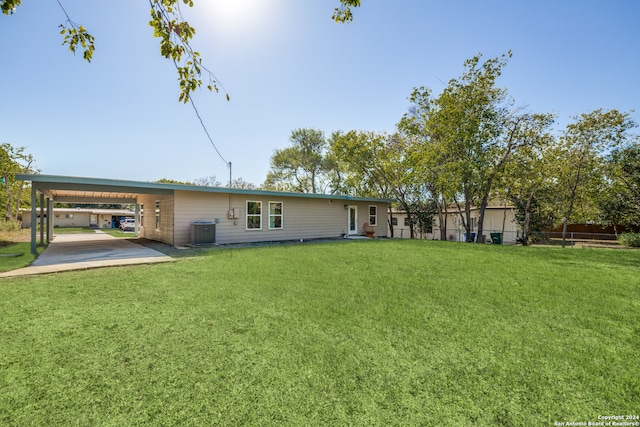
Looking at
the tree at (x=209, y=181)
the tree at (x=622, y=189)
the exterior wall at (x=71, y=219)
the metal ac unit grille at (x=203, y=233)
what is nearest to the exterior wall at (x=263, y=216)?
the metal ac unit grille at (x=203, y=233)

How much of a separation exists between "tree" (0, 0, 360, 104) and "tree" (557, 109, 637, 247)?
18.3m

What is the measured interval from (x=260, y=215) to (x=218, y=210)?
181cm

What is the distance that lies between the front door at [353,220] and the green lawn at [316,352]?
10.9 metres

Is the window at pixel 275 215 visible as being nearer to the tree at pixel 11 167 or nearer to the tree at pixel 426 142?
the tree at pixel 426 142

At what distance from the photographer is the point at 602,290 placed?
15.7ft

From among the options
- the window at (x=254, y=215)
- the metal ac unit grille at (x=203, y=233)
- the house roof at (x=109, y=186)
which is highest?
the house roof at (x=109, y=186)

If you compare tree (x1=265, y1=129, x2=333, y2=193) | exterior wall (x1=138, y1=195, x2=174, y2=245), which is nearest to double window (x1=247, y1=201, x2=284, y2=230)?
exterior wall (x1=138, y1=195, x2=174, y2=245)

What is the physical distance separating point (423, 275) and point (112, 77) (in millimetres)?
8517

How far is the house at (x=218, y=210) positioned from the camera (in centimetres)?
966

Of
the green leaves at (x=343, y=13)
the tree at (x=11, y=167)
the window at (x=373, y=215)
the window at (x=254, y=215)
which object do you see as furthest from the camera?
the tree at (x=11, y=167)

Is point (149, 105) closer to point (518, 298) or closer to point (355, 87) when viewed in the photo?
point (355, 87)

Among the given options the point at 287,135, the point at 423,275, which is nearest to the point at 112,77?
the point at 423,275

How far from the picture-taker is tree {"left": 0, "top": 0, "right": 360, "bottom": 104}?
2555 mm

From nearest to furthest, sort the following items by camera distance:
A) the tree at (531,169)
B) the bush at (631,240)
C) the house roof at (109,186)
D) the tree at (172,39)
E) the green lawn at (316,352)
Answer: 1. the green lawn at (316,352)
2. the tree at (172,39)
3. the house roof at (109,186)
4. the bush at (631,240)
5. the tree at (531,169)
